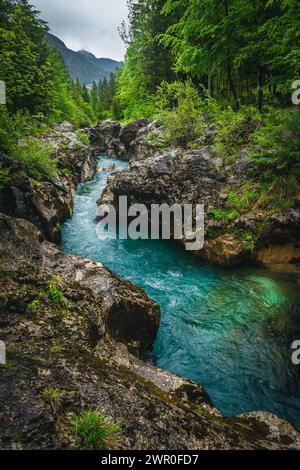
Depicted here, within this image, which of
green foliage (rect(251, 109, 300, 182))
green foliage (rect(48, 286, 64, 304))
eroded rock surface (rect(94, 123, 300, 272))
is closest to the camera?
green foliage (rect(48, 286, 64, 304))

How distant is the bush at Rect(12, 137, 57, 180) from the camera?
1083 centimetres

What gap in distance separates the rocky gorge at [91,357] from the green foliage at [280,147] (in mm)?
1838

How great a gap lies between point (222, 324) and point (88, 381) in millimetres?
5363

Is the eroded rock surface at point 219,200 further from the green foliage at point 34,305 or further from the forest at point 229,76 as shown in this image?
the green foliage at point 34,305

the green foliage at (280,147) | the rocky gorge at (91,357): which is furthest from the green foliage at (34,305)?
the green foliage at (280,147)

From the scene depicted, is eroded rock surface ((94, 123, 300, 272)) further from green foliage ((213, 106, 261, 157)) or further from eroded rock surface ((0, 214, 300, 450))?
eroded rock surface ((0, 214, 300, 450))

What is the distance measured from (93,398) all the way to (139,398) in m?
0.62

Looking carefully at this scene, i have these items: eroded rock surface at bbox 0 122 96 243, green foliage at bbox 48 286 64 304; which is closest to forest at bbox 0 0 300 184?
eroded rock surface at bbox 0 122 96 243

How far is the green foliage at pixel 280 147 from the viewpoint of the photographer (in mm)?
9023

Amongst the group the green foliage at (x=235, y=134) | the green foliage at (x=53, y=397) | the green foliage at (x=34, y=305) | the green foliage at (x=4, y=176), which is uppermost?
the green foliage at (x=235, y=134)

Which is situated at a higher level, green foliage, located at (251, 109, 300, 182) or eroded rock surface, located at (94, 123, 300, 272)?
green foliage, located at (251, 109, 300, 182)

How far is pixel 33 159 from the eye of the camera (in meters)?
11.3

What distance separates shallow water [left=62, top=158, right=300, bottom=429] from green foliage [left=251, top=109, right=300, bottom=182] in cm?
391

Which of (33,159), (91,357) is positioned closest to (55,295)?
(91,357)
